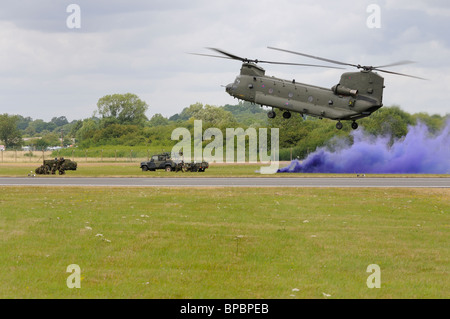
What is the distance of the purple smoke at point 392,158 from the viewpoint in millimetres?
63250

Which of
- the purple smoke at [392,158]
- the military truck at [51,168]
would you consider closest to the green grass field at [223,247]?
the military truck at [51,168]

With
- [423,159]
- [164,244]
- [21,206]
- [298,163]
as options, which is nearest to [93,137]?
[298,163]

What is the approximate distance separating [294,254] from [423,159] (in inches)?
2042

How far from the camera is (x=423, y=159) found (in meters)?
63.5

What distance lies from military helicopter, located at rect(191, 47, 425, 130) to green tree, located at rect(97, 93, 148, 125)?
115425mm

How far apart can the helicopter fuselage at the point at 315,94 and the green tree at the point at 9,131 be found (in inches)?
5380

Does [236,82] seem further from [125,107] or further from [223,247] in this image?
[125,107]

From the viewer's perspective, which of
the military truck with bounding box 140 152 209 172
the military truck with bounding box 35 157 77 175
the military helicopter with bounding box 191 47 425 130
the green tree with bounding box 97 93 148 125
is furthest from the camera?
the green tree with bounding box 97 93 148 125

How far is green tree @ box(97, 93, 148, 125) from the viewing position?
6122 inches

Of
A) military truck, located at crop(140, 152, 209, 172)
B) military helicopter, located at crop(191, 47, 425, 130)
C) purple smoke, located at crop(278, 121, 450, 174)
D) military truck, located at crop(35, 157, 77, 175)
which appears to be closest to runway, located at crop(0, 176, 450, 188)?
military helicopter, located at crop(191, 47, 425, 130)

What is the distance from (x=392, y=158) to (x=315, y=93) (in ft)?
86.0

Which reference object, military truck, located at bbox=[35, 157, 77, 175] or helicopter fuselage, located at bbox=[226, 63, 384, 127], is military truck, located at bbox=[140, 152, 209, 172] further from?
helicopter fuselage, located at bbox=[226, 63, 384, 127]

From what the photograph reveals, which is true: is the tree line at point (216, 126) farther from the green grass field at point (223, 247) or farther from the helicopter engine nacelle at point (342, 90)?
the green grass field at point (223, 247)
